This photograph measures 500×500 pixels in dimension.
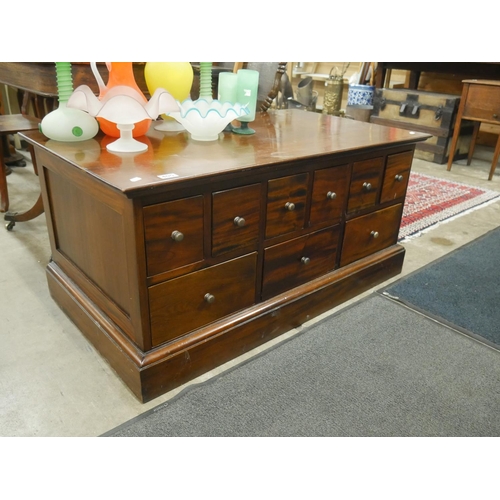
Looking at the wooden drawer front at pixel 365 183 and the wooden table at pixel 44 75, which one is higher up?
→ the wooden table at pixel 44 75

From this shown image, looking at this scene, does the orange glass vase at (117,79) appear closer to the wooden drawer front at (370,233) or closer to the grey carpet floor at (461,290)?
the wooden drawer front at (370,233)

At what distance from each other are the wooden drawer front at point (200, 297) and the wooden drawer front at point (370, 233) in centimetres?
48

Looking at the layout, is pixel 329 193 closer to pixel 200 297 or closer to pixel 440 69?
pixel 200 297

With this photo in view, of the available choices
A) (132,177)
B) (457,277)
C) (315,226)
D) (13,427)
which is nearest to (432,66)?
(457,277)

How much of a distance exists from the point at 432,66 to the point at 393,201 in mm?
2900

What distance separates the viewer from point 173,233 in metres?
1.13

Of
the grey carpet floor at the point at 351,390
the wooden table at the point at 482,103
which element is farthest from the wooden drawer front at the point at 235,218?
the wooden table at the point at 482,103

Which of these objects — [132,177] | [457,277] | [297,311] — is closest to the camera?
[132,177]

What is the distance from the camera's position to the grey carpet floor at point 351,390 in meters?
1.18

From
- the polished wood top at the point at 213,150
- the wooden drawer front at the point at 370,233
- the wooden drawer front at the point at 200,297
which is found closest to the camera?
the polished wood top at the point at 213,150

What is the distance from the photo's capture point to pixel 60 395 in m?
1.26

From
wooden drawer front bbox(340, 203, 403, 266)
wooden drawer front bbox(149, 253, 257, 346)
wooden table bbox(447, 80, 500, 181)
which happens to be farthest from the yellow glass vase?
wooden table bbox(447, 80, 500, 181)
